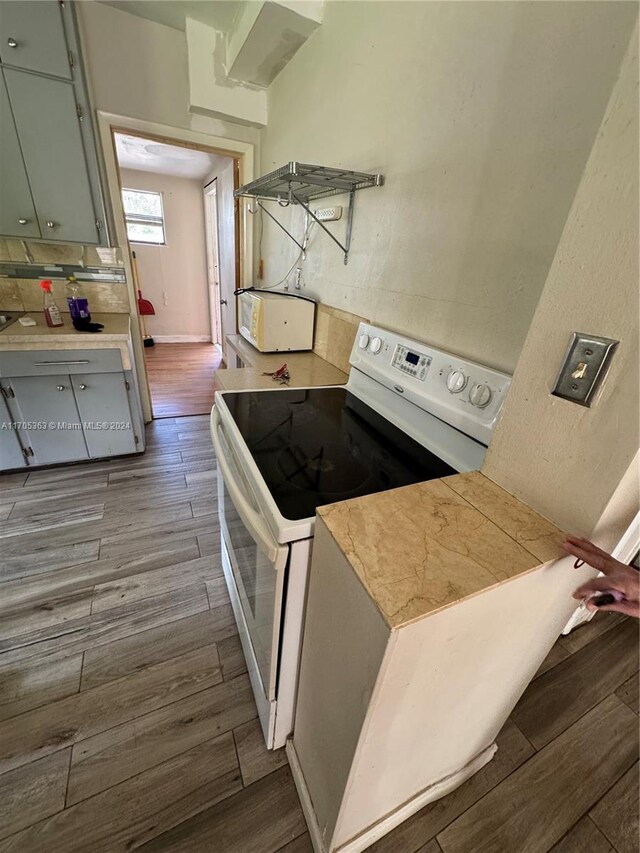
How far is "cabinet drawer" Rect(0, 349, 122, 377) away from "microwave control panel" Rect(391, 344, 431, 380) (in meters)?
1.80

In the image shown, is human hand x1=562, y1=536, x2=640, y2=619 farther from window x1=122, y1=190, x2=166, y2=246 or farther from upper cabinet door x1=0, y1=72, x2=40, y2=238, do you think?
window x1=122, y1=190, x2=166, y2=246

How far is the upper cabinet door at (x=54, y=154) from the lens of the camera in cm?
179

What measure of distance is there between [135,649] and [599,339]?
1750 millimetres

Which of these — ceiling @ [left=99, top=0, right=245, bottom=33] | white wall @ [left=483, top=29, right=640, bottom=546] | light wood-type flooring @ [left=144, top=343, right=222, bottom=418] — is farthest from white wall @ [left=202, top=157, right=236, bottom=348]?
white wall @ [left=483, top=29, right=640, bottom=546]

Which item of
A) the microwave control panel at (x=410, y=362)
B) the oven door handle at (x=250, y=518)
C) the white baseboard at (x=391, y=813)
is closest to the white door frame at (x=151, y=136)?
the oven door handle at (x=250, y=518)

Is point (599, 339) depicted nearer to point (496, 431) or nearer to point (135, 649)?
point (496, 431)

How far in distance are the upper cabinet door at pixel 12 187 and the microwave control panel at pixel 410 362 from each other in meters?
2.22

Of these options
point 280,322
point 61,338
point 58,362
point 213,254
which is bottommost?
point 58,362

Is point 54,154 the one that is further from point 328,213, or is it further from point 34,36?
point 328,213

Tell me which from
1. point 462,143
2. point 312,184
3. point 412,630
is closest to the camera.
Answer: point 412,630

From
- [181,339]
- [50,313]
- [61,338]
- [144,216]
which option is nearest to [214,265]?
[144,216]

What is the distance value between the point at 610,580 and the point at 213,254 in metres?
5.33

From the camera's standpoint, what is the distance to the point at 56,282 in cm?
239

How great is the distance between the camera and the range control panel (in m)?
0.90
